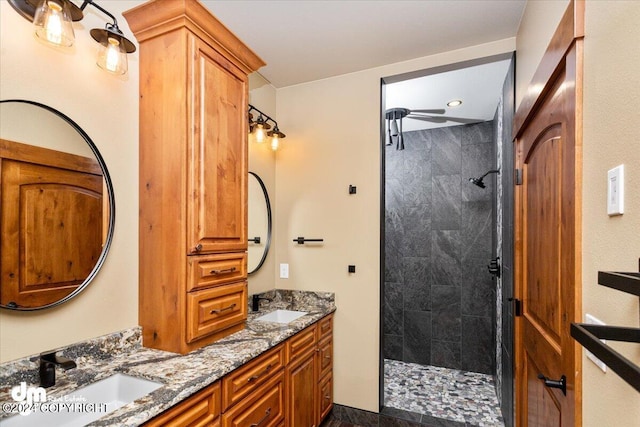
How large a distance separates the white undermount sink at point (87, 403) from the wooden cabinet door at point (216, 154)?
58cm

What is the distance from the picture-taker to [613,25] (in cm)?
83

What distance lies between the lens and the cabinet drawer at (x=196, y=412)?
1119 millimetres

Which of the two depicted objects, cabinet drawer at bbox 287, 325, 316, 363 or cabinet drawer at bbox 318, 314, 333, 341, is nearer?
cabinet drawer at bbox 287, 325, 316, 363

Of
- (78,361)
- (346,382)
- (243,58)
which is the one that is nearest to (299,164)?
(243,58)

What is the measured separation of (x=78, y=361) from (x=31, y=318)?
260 mm

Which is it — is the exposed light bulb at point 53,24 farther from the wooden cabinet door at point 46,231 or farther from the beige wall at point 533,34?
the beige wall at point 533,34

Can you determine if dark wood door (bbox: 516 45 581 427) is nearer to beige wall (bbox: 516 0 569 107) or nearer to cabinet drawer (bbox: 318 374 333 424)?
beige wall (bbox: 516 0 569 107)

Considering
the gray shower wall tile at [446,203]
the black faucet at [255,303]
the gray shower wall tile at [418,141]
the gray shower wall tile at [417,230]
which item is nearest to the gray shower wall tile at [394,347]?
the gray shower wall tile at [417,230]

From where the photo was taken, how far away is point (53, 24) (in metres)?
1.19

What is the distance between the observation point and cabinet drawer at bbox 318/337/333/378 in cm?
239

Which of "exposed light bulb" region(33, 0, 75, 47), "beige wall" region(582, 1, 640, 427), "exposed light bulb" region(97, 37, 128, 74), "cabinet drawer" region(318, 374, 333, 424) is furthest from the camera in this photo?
"cabinet drawer" region(318, 374, 333, 424)

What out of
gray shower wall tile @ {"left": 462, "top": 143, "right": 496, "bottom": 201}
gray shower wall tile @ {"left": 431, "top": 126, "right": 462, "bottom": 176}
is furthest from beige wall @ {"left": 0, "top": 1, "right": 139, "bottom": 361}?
gray shower wall tile @ {"left": 462, "top": 143, "right": 496, "bottom": 201}

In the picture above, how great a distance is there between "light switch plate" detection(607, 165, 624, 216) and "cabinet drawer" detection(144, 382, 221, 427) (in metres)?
1.45

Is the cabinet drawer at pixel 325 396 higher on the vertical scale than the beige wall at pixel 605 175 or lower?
lower
